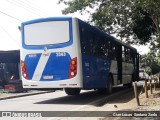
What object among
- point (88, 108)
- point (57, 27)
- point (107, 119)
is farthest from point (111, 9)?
point (107, 119)

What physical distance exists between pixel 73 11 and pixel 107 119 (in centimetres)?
1708

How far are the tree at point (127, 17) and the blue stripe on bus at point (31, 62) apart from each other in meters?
5.03

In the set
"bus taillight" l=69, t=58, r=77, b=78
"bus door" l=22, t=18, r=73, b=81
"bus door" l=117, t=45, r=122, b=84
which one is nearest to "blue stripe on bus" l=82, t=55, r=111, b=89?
"bus taillight" l=69, t=58, r=77, b=78

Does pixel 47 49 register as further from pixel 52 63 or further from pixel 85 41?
pixel 85 41

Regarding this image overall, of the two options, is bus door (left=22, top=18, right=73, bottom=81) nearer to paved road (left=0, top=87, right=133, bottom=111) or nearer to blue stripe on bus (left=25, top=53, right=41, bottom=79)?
blue stripe on bus (left=25, top=53, right=41, bottom=79)

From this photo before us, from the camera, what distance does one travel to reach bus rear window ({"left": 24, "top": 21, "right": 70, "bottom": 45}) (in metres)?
14.7

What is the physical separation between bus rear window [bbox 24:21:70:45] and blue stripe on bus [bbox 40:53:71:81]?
0.63m

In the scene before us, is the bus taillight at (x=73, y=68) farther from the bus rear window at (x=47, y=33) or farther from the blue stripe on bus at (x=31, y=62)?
the blue stripe on bus at (x=31, y=62)

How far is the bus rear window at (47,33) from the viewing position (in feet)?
48.1

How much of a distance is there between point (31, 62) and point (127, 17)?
10.1 m

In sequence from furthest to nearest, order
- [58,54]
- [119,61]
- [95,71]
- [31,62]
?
[119,61]
[95,71]
[31,62]
[58,54]

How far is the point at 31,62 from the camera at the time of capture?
15.3 metres

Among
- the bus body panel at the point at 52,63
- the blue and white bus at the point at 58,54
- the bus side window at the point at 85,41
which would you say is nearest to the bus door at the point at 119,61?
the blue and white bus at the point at 58,54

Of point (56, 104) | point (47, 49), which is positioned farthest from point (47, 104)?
point (47, 49)
